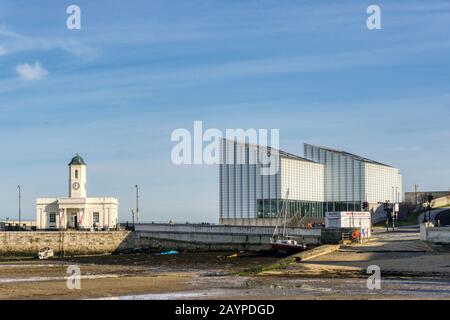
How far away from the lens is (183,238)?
3693 inches

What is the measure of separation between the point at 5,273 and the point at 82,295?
21888 mm

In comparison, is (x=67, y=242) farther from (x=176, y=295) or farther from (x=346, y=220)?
(x=176, y=295)

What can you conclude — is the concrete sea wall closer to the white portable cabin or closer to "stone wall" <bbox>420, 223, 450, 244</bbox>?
the white portable cabin

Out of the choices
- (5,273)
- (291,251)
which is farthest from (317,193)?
(5,273)

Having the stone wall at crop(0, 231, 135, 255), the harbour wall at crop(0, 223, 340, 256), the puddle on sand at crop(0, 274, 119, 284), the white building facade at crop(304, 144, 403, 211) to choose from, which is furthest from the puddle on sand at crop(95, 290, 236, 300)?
the white building facade at crop(304, 144, 403, 211)

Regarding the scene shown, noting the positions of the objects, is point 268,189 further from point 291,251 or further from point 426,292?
point 426,292

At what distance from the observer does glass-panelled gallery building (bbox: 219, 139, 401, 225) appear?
4422 inches

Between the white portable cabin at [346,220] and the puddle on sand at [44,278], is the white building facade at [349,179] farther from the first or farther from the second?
the puddle on sand at [44,278]

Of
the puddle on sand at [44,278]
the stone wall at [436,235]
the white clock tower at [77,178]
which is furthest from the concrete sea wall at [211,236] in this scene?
the puddle on sand at [44,278]

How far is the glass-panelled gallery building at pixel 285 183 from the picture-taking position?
112312 mm

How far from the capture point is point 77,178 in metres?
114

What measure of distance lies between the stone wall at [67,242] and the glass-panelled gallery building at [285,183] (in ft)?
66.5
